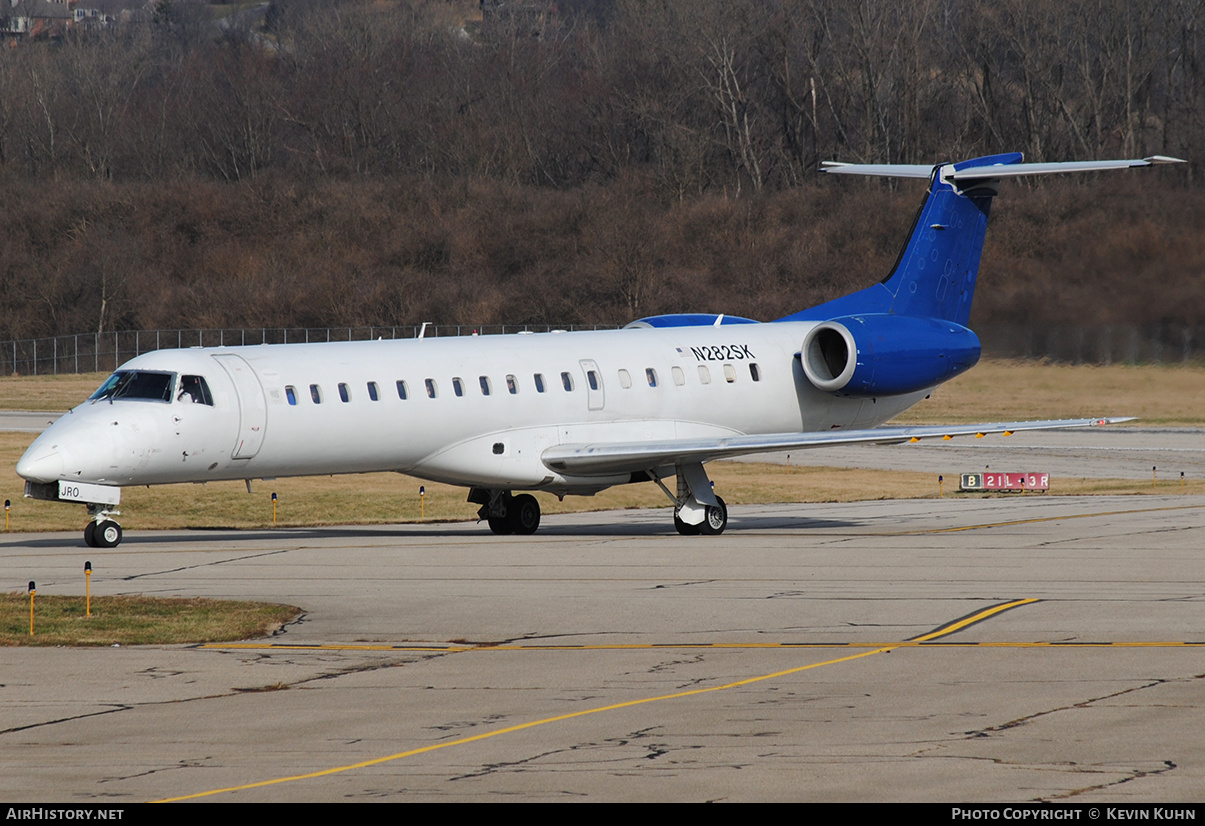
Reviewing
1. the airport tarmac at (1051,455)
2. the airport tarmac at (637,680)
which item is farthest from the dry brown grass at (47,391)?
the airport tarmac at (637,680)

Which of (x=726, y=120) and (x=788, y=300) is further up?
(x=726, y=120)

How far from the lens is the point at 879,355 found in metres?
30.8

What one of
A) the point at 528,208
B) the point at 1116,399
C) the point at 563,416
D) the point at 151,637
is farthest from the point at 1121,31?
the point at 151,637

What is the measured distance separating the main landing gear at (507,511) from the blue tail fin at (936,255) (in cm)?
724

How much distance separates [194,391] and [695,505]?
9024mm

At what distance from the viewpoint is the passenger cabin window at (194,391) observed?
24875 millimetres

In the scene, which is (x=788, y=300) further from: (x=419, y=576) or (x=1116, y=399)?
(x=419, y=576)

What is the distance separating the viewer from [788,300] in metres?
79.1

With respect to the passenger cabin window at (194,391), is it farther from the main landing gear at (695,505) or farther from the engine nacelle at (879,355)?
the engine nacelle at (879,355)

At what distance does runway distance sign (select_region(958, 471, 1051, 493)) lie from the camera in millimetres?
38875

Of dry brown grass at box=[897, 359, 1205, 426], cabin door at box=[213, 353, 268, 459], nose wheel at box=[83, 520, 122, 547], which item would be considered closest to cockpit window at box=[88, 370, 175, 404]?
cabin door at box=[213, 353, 268, 459]

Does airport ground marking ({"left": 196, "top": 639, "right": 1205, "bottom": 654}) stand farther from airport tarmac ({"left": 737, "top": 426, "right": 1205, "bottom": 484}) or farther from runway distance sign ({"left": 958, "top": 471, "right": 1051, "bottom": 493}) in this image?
airport tarmac ({"left": 737, "top": 426, "right": 1205, "bottom": 484})

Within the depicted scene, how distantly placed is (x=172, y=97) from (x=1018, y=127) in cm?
6138

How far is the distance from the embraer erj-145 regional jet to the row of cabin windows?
32mm
